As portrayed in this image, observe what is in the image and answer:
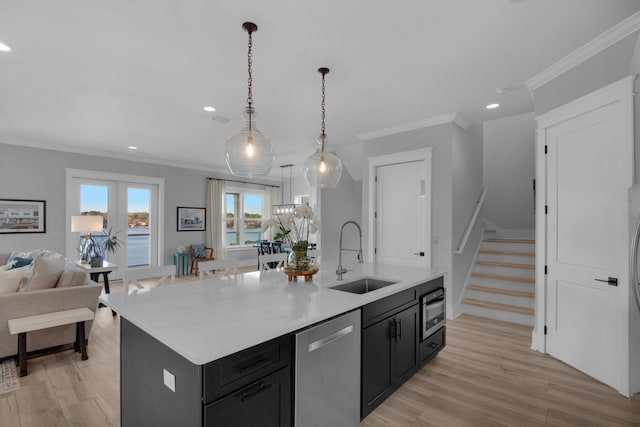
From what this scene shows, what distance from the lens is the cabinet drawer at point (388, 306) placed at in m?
2.02

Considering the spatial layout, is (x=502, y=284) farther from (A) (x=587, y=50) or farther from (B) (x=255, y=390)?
(B) (x=255, y=390)

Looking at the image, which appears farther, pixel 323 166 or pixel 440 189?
pixel 440 189

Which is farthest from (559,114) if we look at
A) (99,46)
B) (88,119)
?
(88,119)

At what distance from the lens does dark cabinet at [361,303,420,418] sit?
6.64 ft

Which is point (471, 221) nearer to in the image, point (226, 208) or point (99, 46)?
point (99, 46)

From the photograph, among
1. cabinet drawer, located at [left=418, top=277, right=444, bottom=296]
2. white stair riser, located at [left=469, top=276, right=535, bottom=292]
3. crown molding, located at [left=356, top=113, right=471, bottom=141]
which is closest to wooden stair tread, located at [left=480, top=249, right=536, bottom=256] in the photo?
white stair riser, located at [left=469, top=276, right=535, bottom=292]

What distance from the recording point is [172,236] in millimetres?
7387

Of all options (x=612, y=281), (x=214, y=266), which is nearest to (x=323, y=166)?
(x=214, y=266)

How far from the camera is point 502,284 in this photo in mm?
4426

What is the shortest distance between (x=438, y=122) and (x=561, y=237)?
2102mm

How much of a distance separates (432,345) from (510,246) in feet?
9.97

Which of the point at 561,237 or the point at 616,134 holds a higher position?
the point at 616,134

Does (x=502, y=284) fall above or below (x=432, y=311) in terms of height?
below

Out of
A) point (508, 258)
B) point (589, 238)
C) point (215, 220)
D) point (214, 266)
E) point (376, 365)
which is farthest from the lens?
point (215, 220)
